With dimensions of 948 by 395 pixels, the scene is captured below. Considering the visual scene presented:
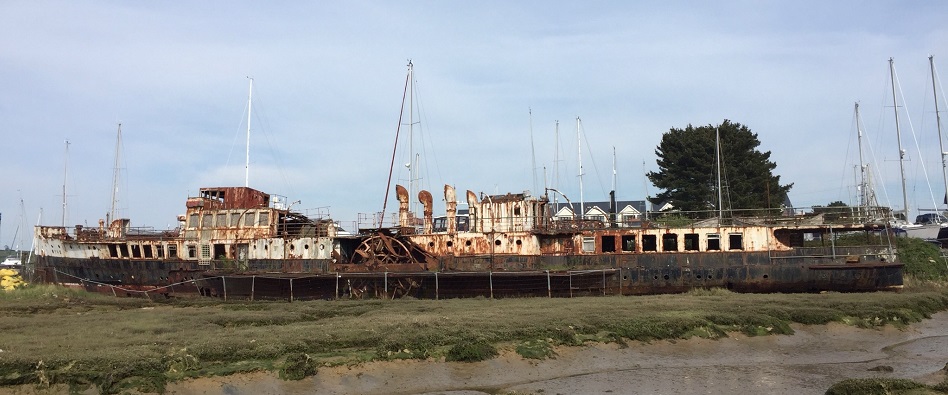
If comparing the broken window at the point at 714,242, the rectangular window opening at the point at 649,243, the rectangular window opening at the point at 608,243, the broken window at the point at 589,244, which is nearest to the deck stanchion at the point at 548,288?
the broken window at the point at 589,244

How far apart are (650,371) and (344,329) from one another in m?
8.43

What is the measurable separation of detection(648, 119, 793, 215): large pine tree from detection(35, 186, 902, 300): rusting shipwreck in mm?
25880

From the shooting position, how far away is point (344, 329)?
20359 millimetres

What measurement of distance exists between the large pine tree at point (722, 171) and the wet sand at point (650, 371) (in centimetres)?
4249

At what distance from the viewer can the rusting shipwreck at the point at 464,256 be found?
111 feet

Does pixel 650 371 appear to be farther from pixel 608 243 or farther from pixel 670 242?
pixel 670 242

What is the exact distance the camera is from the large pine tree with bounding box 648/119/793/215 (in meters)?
63.6

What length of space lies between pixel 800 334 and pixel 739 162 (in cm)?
4565

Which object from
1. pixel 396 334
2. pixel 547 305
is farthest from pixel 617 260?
pixel 396 334

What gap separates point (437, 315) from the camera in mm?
24062

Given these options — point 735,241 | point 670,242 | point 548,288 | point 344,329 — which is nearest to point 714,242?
point 735,241

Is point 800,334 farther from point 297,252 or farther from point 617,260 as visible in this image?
point 297,252

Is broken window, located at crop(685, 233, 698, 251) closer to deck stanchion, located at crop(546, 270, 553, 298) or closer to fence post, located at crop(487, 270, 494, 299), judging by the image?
deck stanchion, located at crop(546, 270, 553, 298)

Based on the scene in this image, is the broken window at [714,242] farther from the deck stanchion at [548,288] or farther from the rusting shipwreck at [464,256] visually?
the deck stanchion at [548,288]
